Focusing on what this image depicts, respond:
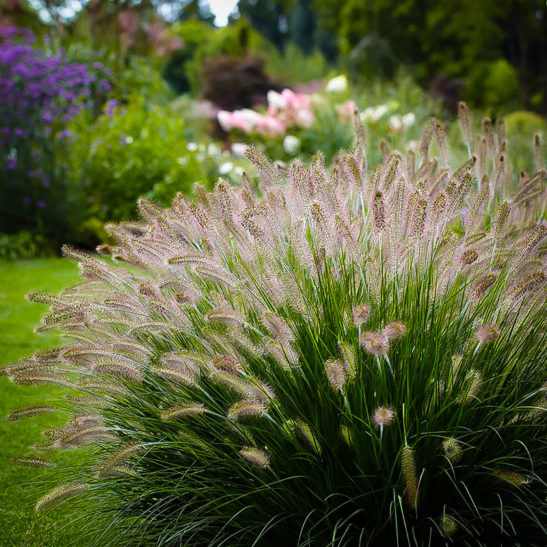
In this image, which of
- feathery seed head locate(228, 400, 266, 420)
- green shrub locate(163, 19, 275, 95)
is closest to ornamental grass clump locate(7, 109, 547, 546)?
feathery seed head locate(228, 400, 266, 420)

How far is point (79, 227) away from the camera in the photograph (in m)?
8.95

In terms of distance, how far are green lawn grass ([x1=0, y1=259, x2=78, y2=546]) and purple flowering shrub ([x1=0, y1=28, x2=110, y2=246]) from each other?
112 centimetres

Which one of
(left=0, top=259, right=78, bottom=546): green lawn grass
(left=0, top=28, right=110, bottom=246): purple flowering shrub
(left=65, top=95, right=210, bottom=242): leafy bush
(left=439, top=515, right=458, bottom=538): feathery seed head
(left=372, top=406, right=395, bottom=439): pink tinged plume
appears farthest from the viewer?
(left=0, top=28, right=110, bottom=246): purple flowering shrub

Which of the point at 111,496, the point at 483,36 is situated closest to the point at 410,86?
the point at 483,36

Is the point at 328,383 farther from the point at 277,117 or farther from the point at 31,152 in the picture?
the point at 31,152

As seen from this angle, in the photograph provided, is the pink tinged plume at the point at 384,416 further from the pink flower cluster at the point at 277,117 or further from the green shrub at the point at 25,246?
the green shrub at the point at 25,246

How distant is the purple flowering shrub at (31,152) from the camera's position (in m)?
9.00

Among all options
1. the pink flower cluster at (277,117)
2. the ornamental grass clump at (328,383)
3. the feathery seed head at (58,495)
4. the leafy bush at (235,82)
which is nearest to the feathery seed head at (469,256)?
the ornamental grass clump at (328,383)

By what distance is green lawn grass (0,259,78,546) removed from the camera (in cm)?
255

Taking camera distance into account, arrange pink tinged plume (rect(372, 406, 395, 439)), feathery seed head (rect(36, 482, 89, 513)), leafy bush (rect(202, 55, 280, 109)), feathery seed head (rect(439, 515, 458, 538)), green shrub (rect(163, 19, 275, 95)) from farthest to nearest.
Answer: green shrub (rect(163, 19, 275, 95)) → leafy bush (rect(202, 55, 280, 109)) → feathery seed head (rect(36, 482, 89, 513)) → feathery seed head (rect(439, 515, 458, 538)) → pink tinged plume (rect(372, 406, 395, 439))

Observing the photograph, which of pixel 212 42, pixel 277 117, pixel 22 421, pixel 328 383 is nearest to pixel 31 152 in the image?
pixel 277 117

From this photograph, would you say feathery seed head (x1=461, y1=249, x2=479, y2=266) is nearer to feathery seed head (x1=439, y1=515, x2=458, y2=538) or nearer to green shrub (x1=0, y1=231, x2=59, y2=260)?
feathery seed head (x1=439, y1=515, x2=458, y2=538)

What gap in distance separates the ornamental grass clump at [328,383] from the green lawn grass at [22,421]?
0.49 metres

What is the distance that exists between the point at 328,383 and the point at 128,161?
25.0 ft
